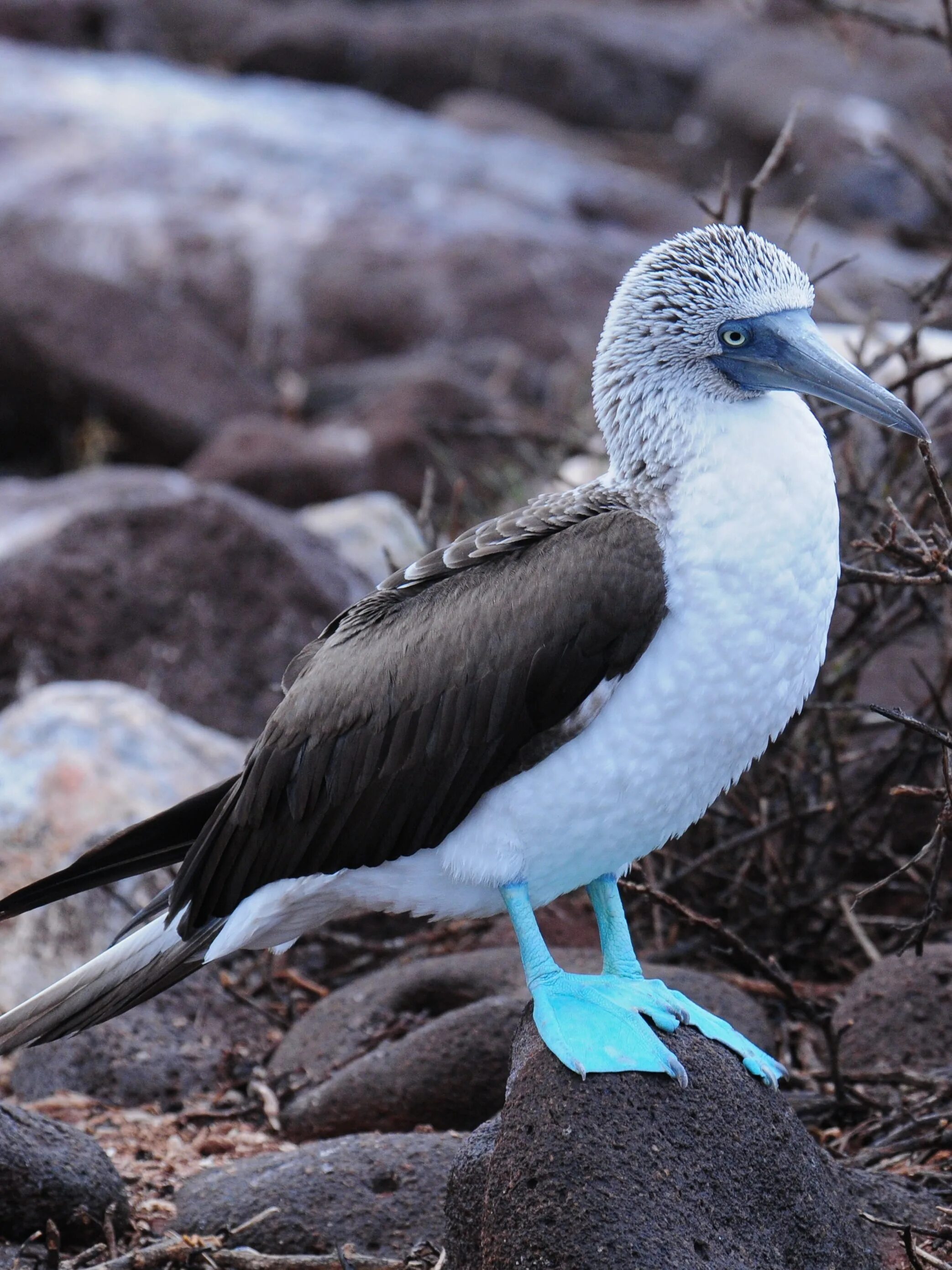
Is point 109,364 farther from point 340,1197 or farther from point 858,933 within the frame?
point 340,1197

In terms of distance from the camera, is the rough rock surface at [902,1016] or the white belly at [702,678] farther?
the rough rock surface at [902,1016]

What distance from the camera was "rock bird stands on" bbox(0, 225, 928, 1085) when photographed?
3.22 meters

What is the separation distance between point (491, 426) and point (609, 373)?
10.7ft

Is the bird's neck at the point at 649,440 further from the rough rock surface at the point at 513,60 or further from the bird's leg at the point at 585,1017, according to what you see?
the rough rock surface at the point at 513,60

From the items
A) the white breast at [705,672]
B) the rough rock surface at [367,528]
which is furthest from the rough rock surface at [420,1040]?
the rough rock surface at [367,528]

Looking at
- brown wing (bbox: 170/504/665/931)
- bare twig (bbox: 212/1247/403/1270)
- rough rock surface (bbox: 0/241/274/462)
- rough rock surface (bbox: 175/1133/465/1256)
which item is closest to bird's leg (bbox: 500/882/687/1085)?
brown wing (bbox: 170/504/665/931)

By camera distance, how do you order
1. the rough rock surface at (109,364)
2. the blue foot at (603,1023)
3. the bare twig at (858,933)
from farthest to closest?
the rough rock surface at (109,364) < the bare twig at (858,933) < the blue foot at (603,1023)

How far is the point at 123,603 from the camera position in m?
6.29

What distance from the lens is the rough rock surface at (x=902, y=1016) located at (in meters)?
4.12

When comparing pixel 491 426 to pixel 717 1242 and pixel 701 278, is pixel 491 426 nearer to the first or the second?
pixel 701 278

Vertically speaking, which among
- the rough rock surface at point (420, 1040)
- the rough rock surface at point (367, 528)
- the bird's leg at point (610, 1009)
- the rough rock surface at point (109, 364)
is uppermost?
the bird's leg at point (610, 1009)

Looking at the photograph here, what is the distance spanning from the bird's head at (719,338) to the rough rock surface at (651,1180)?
4.11 feet

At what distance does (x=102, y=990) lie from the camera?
11.9 ft

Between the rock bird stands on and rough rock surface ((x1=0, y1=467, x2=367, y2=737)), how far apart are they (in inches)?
102
